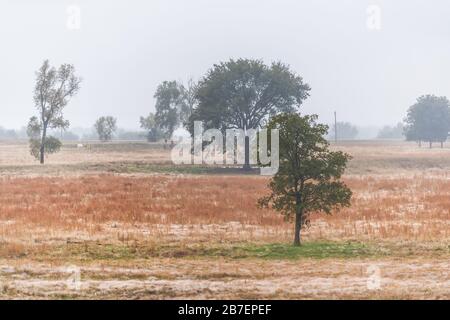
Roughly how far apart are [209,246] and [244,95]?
4885 centimetres

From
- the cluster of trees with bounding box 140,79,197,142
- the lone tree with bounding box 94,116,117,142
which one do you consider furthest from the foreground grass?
the lone tree with bounding box 94,116,117,142

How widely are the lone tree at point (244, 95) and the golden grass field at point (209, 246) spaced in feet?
94.7

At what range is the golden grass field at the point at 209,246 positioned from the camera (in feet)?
39.7

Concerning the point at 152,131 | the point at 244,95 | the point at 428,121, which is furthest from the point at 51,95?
the point at 428,121

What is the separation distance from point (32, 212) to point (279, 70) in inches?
1882

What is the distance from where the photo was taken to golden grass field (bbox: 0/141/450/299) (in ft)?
39.7

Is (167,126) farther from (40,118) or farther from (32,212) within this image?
(32,212)

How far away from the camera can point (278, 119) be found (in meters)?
19.5

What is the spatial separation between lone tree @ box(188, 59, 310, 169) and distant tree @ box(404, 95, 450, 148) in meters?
74.6

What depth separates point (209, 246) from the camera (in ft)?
60.2

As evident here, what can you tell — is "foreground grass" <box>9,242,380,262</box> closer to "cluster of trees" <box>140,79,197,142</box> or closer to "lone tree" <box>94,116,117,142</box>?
"cluster of trees" <box>140,79,197,142</box>

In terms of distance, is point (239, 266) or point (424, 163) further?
→ point (424, 163)

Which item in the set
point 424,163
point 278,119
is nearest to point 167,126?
point 424,163
